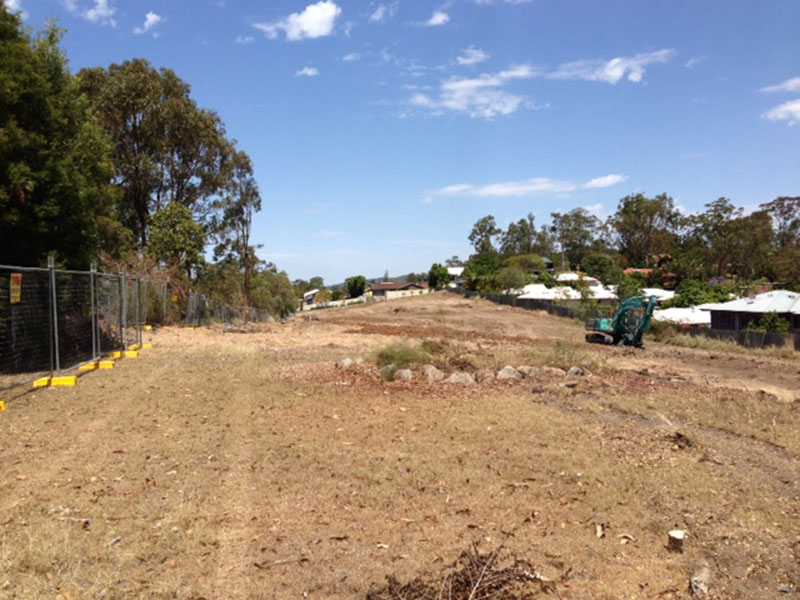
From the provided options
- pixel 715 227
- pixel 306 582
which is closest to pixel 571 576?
pixel 306 582

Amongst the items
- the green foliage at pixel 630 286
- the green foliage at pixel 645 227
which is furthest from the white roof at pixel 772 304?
the green foliage at pixel 645 227

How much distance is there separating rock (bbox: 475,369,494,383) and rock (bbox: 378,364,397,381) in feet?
5.66

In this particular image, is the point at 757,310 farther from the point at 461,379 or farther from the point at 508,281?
the point at 508,281

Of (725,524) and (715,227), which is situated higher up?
(715,227)

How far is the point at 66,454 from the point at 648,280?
8009cm

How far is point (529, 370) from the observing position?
1363 centimetres

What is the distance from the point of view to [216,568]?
4332 millimetres

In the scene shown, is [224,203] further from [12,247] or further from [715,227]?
[715,227]

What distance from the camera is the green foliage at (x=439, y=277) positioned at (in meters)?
104

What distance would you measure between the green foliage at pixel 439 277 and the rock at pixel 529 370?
8944 cm

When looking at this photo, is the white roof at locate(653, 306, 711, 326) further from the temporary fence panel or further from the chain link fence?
the temporary fence panel

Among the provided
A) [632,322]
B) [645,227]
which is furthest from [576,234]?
[632,322]

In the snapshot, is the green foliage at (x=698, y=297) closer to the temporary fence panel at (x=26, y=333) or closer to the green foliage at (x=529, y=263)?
the green foliage at (x=529, y=263)

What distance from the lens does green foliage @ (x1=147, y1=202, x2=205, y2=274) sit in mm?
29812
